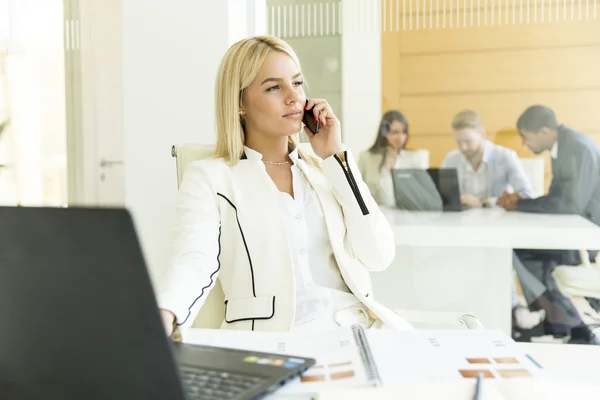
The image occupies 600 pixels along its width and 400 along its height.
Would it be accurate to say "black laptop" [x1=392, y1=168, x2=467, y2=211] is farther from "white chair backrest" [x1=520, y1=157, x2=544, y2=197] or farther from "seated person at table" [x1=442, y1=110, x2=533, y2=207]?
"white chair backrest" [x1=520, y1=157, x2=544, y2=197]

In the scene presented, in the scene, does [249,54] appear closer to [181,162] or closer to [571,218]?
[181,162]

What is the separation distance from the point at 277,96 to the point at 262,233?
0.41 metres

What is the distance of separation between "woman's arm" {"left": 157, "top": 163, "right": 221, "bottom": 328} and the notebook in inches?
4.3

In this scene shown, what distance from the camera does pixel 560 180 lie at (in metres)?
2.34

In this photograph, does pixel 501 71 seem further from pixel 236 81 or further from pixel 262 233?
pixel 262 233

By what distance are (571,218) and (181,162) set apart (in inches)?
58.5

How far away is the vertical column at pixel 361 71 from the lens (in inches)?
94.4

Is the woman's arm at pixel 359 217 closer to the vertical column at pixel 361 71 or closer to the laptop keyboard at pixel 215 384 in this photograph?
the vertical column at pixel 361 71

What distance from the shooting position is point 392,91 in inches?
93.9

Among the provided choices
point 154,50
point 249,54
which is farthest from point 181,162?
point 154,50

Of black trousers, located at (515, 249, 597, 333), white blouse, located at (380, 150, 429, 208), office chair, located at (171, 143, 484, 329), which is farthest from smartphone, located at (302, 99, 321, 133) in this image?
black trousers, located at (515, 249, 597, 333)

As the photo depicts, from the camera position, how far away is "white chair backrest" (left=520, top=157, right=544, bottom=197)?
2.34 meters

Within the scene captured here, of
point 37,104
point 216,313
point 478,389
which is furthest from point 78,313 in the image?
point 37,104

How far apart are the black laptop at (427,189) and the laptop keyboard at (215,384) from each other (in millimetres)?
1810
